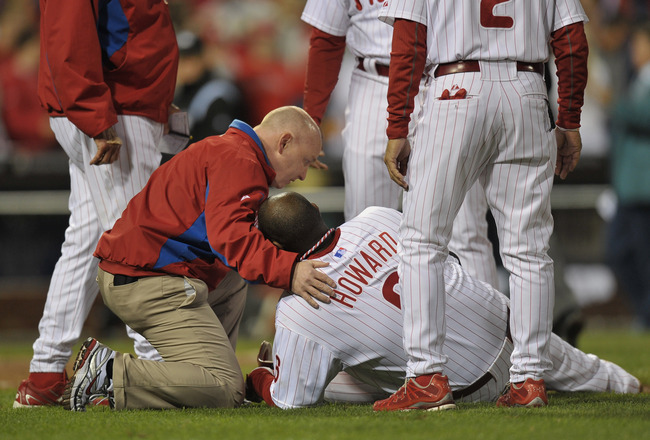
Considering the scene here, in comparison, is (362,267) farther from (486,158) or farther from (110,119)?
(110,119)

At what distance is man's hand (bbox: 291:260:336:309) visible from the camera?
3152 millimetres

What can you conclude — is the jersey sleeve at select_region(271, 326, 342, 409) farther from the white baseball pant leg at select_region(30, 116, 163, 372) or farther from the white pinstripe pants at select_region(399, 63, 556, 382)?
the white baseball pant leg at select_region(30, 116, 163, 372)

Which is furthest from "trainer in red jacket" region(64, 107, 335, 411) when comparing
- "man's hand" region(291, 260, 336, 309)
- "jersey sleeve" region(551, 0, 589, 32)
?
"jersey sleeve" region(551, 0, 589, 32)

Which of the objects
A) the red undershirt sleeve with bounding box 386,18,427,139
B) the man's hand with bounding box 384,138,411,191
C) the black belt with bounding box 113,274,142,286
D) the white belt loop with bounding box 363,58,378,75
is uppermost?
the red undershirt sleeve with bounding box 386,18,427,139

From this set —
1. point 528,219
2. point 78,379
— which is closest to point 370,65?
point 528,219

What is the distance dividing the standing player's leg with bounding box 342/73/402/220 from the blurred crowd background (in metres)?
3.09

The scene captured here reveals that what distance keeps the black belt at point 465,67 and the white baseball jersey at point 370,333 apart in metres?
0.60

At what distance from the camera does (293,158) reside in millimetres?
3479

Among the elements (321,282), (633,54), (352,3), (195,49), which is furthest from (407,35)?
(633,54)

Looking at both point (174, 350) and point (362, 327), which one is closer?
point (362, 327)

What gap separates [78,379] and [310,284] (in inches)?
32.6

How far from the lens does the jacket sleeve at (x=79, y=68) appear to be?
3.51 metres

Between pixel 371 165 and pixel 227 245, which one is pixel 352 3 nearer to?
pixel 371 165

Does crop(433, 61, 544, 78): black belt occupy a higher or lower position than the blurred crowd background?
higher
